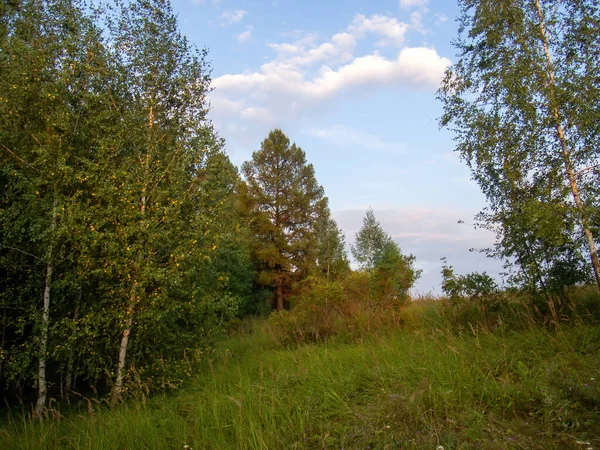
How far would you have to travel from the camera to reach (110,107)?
9.56 m

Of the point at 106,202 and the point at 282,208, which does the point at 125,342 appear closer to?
the point at 106,202

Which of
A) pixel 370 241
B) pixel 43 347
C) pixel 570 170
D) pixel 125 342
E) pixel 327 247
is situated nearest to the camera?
pixel 43 347

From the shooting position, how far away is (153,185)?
894cm

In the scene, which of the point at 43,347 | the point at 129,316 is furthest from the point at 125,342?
the point at 43,347

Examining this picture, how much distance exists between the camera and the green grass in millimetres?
4137

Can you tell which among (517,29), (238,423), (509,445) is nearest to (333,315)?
(238,423)

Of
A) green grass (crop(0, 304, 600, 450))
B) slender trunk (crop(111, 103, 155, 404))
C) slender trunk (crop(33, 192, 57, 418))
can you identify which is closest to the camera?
green grass (crop(0, 304, 600, 450))

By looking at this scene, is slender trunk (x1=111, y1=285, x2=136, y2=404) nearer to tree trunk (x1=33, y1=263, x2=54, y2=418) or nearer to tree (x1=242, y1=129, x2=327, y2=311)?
tree trunk (x1=33, y1=263, x2=54, y2=418)

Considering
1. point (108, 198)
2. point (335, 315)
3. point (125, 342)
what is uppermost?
point (108, 198)

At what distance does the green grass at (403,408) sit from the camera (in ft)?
13.6

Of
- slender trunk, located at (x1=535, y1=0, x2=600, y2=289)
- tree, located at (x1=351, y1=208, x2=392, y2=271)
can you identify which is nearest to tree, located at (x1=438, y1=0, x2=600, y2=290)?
slender trunk, located at (x1=535, y1=0, x2=600, y2=289)

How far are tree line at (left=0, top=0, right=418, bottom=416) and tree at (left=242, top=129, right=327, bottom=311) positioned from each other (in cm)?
1629

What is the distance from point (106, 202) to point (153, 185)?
107 centimetres

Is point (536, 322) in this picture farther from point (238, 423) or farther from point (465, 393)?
point (238, 423)
